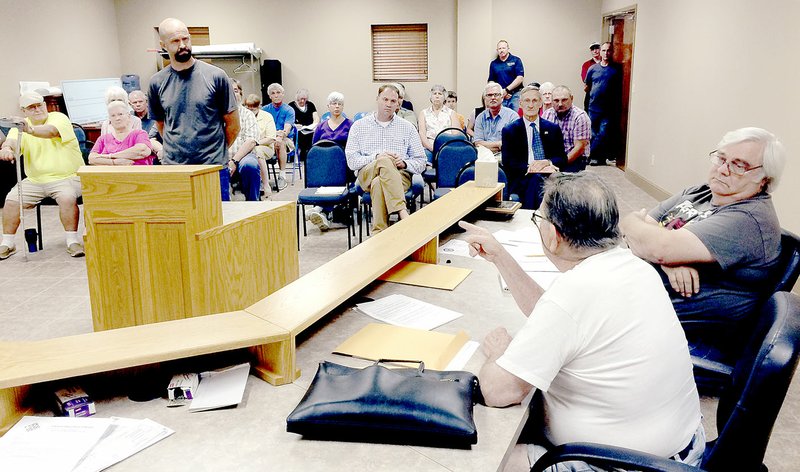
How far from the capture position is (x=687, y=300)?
87.9 inches

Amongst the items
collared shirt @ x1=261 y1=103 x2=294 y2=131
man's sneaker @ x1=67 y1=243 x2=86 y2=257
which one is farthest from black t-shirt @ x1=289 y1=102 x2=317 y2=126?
man's sneaker @ x1=67 y1=243 x2=86 y2=257

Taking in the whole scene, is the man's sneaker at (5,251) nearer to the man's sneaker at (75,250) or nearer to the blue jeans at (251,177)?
the man's sneaker at (75,250)

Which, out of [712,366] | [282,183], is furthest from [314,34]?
[712,366]

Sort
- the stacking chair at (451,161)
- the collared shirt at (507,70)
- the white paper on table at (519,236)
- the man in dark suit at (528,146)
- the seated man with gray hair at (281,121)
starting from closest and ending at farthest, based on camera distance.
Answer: the white paper on table at (519,236) → the man in dark suit at (528,146) → the stacking chair at (451,161) → the seated man with gray hair at (281,121) → the collared shirt at (507,70)

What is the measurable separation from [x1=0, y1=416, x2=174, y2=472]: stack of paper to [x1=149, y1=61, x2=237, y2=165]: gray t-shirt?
2.54m

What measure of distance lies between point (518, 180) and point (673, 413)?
3523 mm

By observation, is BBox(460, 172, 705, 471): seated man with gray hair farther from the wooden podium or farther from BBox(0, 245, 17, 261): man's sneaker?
BBox(0, 245, 17, 261): man's sneaker

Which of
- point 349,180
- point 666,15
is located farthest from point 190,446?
point 666,15

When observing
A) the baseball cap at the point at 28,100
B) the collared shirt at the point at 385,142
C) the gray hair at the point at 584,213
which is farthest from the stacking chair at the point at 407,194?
the gray hair at the point at 584,213

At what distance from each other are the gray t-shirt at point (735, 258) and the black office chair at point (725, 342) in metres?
0.04

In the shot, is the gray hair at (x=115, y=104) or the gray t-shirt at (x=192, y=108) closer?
the gray t-shirt at (x=192, y=108)

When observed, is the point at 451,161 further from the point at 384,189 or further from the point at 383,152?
the point at 384,189

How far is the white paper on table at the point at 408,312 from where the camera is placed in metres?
1.97

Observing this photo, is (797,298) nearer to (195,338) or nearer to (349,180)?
(195,338)
